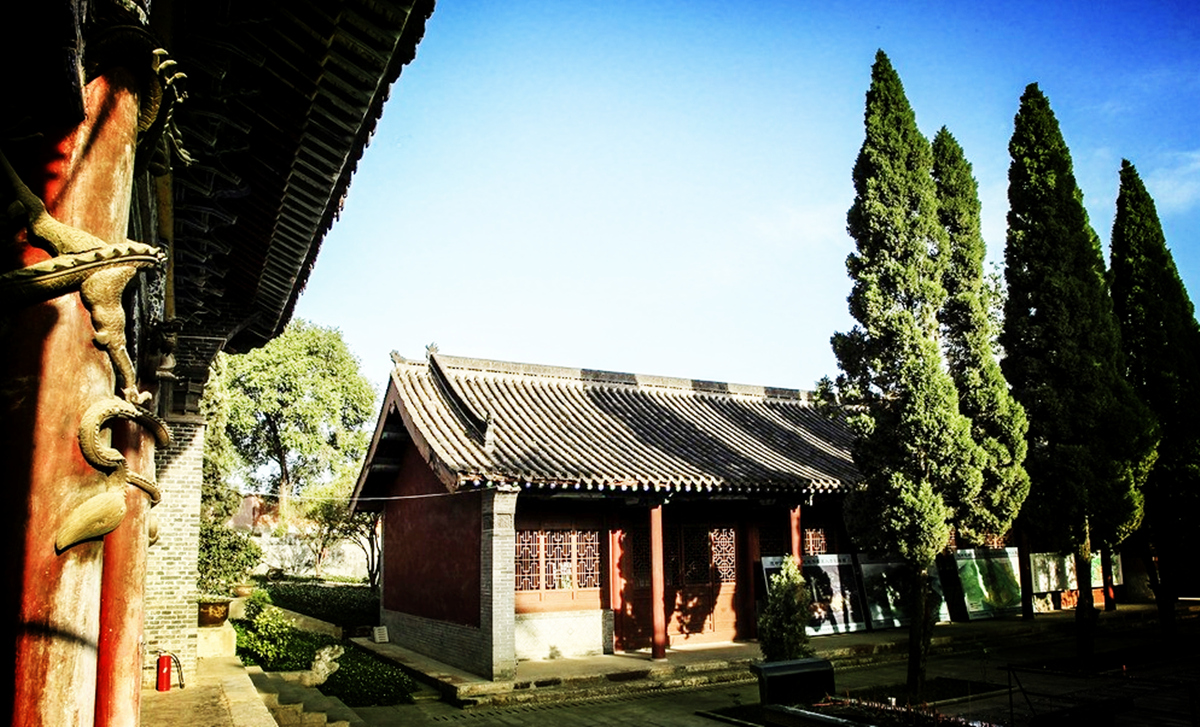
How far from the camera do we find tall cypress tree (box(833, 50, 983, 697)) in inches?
448

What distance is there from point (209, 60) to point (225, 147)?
102 centimetres

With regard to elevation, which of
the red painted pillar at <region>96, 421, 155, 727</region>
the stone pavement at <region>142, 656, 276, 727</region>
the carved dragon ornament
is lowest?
the stone pavement at <region>142, 656, 276, 727</region>

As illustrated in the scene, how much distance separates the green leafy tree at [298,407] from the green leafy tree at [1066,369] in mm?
33903

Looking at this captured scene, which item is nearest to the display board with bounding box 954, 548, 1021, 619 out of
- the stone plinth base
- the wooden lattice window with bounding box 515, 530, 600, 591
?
the wooden lattice window with bounding box 515, 530, 600, 591

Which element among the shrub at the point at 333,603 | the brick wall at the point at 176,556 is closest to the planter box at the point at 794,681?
the brick wall at the point at 176,556

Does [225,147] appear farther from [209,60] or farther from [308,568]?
[308,568]

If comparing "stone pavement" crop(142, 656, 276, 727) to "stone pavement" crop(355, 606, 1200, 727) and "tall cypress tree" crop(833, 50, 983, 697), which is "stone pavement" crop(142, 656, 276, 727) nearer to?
"stone pavement" crop(355, 606, 1200, 727)

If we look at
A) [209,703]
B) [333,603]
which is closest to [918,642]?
[209,703]

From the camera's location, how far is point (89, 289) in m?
2.35

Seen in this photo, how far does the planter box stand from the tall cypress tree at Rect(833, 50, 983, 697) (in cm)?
143

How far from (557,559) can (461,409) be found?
133 inches

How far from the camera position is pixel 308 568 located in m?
37.4

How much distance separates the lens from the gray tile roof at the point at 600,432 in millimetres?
13984

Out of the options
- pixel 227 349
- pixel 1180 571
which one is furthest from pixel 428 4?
pixel 1180 571
